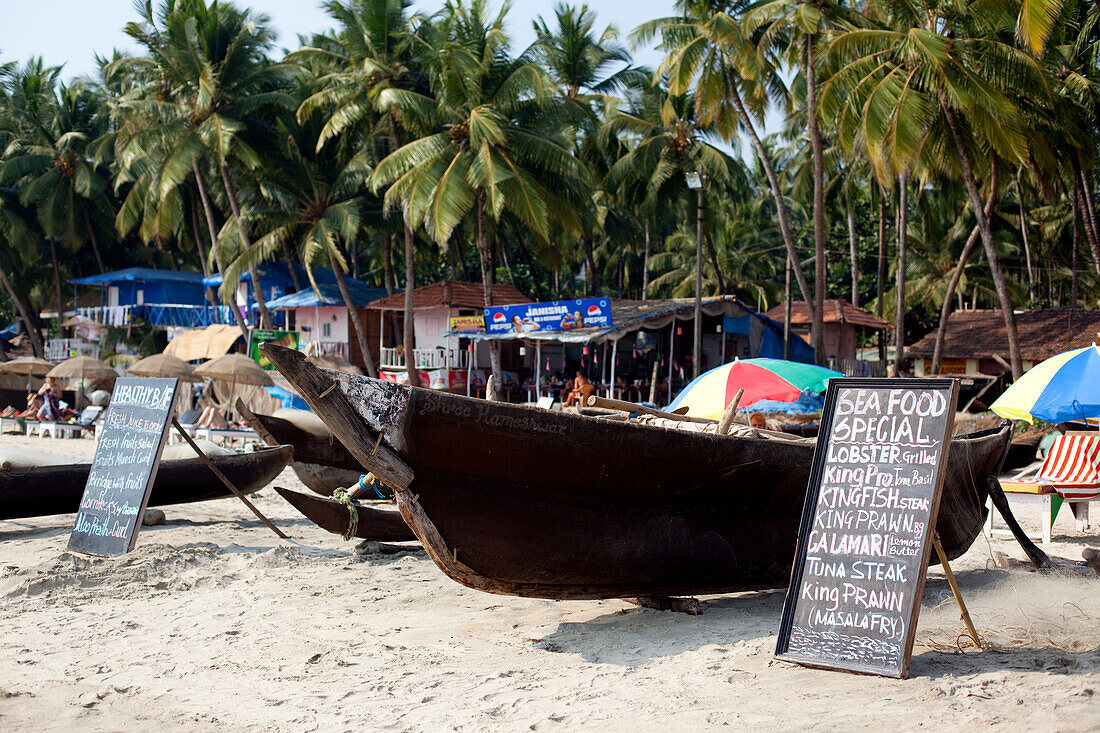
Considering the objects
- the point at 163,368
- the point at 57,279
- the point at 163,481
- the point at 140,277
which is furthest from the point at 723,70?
the point at 57,279

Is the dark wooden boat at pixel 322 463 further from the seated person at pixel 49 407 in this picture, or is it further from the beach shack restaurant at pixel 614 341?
the seated person at pixel 49 407

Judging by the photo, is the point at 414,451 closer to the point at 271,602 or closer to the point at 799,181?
the point at 271,602

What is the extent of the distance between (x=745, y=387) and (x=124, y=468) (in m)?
7.36

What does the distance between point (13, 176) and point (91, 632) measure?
3462cm

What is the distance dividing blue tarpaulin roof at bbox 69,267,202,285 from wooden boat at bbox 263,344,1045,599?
33876 mm

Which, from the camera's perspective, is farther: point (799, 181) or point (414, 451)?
point (799, 181)

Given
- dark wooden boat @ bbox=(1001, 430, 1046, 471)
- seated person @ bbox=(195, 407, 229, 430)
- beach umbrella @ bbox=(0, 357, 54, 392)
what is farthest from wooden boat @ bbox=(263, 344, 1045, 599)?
beach umbrella @ bbox=(0, 357, 54, 392)

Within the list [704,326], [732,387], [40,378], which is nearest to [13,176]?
[40,378]

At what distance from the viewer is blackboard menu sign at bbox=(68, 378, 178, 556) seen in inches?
285

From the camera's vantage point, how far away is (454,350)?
2598 centimetres

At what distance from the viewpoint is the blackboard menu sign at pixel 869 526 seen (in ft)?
14.0

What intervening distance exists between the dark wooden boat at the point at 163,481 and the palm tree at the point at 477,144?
1139 cm

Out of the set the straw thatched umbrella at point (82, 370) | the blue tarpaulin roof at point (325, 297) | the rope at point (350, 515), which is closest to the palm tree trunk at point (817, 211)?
the rope at point (350, 515)

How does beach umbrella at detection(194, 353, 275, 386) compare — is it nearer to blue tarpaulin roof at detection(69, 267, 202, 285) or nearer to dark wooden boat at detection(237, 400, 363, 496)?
dark wooden boat at detection(237, 400, 363, 496)
